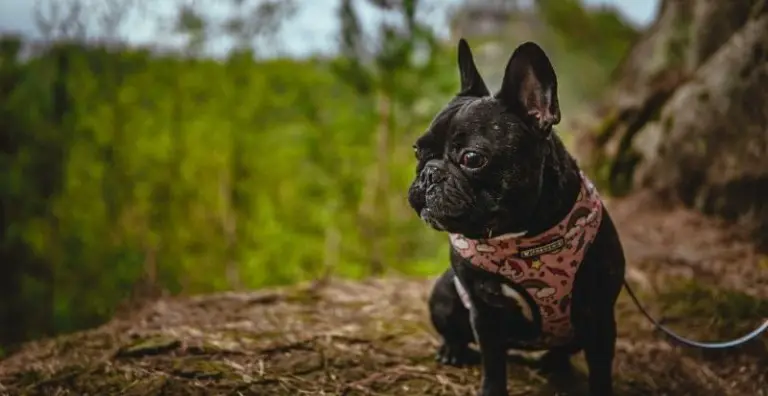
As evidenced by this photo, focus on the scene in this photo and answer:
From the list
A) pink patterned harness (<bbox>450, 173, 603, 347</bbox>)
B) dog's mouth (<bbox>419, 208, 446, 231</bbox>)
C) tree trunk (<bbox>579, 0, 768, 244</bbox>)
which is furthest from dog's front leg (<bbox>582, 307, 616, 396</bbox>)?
tree trunk (<bbox>579, 0, 768, 244</bbox>)

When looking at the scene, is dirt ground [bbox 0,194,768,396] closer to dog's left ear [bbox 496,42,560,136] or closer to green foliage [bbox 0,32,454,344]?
dog's left ear [bbox 496,42,560,136]

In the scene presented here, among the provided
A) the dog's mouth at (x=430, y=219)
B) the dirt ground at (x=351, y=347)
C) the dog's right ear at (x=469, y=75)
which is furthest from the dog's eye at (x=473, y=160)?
the dirt ground at (x=351, y=347)

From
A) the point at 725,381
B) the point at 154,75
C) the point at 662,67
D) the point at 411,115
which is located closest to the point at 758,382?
the point at 725,381

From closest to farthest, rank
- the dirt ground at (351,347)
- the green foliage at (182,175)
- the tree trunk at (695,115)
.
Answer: the dirt ground at (351,347)
the tree trunk at (695,115)
the green foliage at (182,175)

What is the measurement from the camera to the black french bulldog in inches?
79.2

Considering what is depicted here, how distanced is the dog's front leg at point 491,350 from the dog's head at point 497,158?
0.43 meters

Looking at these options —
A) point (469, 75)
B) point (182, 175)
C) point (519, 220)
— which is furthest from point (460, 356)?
point (182, 175)

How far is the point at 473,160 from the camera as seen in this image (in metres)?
2.01

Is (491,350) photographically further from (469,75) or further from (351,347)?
(469,75)

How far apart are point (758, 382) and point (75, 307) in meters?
5.71

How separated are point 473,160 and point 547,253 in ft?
1.34

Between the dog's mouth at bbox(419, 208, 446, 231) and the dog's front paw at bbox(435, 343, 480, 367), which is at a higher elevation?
the dog's mouth at bbox(419, 208, 446, 231)

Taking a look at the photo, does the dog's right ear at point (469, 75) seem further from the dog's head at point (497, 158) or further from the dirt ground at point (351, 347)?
the dirt ground at point (351, 347)

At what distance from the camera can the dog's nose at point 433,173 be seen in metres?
2.04
